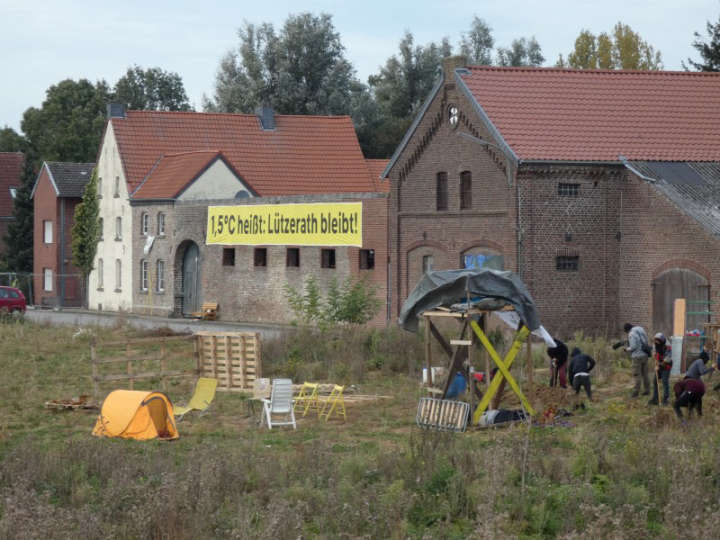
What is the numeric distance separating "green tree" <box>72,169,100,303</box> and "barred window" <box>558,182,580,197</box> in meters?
26.8

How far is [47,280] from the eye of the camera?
198ft

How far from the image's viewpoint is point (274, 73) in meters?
71.8

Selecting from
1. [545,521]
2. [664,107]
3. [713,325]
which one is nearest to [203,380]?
[545,521]

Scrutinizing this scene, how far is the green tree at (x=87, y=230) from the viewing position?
182 feet

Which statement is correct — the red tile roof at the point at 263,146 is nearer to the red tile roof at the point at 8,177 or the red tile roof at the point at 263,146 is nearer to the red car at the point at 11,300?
the red car at the point at 11,300

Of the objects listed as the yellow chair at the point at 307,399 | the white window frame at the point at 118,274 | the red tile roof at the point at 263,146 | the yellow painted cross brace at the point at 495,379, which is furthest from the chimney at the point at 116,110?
the yellow painted cross brace at the point at 495,379

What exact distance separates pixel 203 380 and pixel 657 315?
630 inches

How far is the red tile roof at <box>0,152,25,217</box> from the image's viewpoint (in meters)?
73.0

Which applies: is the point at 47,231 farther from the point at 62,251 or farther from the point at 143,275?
the point at 143,275

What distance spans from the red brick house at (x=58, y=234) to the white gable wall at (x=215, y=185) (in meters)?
11.5

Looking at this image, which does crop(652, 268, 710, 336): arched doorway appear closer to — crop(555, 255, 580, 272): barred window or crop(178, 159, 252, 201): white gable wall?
crop(555, 255, 580, 272): barred window

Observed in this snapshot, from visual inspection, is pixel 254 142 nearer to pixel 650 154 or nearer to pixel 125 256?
pixel 125 256

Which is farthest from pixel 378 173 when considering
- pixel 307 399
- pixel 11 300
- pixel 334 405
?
pixel 307 399

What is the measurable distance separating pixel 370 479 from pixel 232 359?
1108 centimetres
